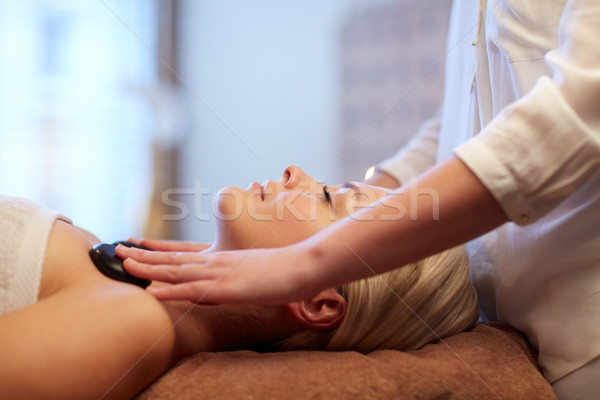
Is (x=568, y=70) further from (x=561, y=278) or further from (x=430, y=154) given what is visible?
(x=430, y=154)

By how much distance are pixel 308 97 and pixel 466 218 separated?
6.19ft

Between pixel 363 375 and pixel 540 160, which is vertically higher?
pixel 540 160

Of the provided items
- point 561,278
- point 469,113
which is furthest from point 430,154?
point 561,278

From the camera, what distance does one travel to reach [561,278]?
89 cm

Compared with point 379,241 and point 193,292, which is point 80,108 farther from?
point 379,241

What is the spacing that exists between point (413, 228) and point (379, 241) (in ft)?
0.16

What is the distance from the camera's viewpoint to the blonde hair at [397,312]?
36.3 inches

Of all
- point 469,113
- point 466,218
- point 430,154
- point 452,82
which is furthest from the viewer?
point 430,154

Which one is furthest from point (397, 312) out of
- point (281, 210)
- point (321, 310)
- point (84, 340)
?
point (84, 340)

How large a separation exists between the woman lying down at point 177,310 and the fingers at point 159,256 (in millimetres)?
54

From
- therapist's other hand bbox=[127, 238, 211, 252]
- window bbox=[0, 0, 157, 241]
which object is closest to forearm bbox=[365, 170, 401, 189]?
therapist's other hand bbox=[127, 238, 211, 252]

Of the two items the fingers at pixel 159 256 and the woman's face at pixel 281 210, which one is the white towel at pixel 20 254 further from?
the woman's face at pixel 281 210

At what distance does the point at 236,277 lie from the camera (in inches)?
29.1

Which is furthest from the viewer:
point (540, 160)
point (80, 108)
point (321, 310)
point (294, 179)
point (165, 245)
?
point (80, 108)
